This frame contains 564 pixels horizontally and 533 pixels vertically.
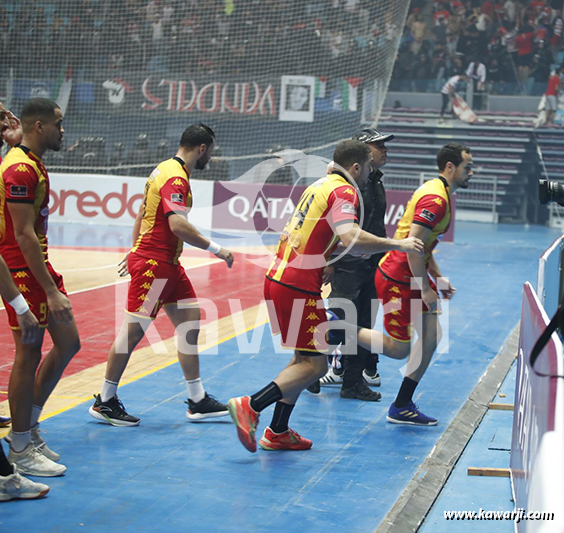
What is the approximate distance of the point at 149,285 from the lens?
5.93 meters

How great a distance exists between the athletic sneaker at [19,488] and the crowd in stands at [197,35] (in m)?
21.9

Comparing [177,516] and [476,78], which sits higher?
[476,78]

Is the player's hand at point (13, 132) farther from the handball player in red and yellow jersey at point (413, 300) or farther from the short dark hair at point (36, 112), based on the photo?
the handball player in red and yellow jersey at point (413, 300)

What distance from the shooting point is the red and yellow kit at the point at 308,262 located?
17.6ft

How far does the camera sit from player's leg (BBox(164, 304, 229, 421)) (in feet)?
20.0

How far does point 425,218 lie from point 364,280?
1.45m

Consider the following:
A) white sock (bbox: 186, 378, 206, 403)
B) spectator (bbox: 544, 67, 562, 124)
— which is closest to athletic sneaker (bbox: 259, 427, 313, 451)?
white sock (bbox: 186, 378, 206, 403)

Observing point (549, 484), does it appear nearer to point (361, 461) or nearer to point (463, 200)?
point (361, 461)

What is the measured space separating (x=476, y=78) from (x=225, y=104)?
345 inches

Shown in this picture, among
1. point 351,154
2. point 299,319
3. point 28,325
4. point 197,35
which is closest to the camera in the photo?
point 28,325

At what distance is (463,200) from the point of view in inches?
1009

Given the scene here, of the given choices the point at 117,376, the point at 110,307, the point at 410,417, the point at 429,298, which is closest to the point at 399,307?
the point at 429,298

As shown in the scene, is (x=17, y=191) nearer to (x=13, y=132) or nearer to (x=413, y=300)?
(x=13, y=132)

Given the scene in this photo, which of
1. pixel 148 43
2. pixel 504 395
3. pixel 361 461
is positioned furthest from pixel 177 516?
pixel 148 43
